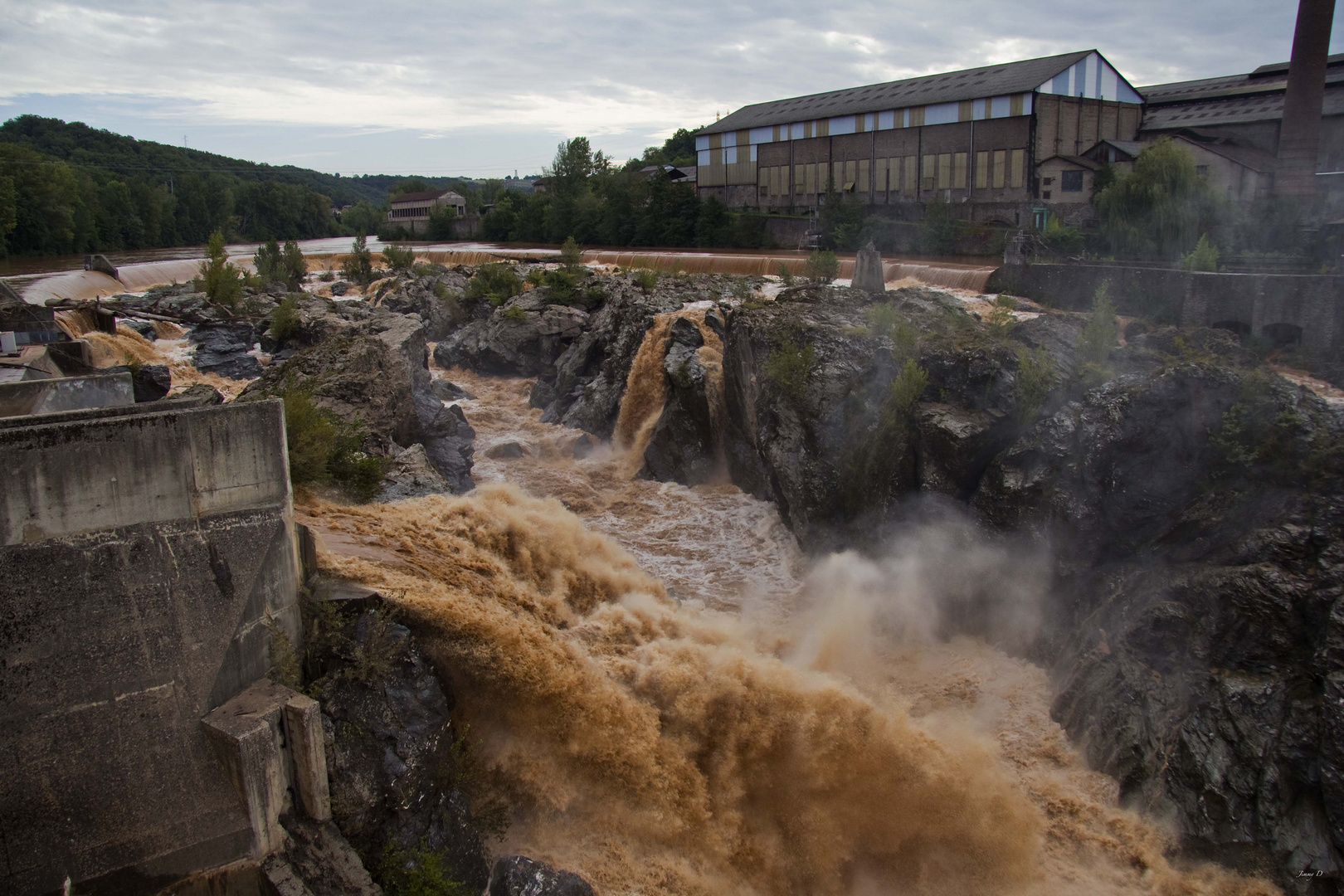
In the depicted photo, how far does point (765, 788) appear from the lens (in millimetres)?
11828

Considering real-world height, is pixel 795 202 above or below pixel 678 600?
above

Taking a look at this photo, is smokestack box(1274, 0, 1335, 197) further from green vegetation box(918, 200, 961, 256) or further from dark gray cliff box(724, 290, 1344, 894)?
dark gray cliff box(724, 290, 1344, 894)

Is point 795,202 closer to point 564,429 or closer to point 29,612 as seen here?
point 564,429

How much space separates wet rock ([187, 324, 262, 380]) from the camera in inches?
1081

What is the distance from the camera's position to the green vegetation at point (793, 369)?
19.7 m

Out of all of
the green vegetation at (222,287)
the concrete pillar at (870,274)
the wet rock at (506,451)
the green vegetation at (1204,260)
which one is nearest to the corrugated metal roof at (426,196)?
the green vegetation at (222,287)

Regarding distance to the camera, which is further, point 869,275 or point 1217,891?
point 869,275

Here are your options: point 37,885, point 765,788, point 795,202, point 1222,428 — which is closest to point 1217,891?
point 765,788

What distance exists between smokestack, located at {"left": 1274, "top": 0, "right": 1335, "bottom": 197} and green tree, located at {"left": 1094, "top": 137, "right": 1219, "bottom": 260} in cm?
324

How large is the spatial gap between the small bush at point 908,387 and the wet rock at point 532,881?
1135 cm

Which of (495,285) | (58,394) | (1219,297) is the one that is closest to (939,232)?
(495,285)

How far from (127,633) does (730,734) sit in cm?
733

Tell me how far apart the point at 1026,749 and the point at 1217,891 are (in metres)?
2.90

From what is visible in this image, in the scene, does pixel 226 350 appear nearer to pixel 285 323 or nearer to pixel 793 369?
pixel 285 323
